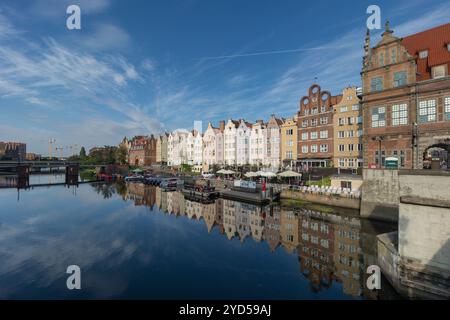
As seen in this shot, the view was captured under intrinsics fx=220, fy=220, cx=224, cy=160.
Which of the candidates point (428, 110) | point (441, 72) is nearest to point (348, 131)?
point (428, 110)

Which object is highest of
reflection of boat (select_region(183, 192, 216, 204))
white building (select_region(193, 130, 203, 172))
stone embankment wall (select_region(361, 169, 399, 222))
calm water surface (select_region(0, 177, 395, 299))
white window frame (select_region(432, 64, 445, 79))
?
white window frame (select_region(432, 64, 445, 79))

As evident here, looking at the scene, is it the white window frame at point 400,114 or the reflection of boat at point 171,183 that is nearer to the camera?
the white window frame at point 400,114

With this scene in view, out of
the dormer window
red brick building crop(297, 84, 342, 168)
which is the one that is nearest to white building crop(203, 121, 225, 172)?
red brick building crop(297, 84, 342, 168)

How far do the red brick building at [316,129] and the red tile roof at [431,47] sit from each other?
15827mm

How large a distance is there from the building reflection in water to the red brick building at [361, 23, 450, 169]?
10.8 metres

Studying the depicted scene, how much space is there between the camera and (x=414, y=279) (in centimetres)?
985

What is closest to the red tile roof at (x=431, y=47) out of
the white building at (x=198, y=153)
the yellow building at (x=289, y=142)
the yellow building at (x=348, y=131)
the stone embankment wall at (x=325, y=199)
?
the yellow building at (x=348, y=131)

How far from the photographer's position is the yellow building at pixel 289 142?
5059cm

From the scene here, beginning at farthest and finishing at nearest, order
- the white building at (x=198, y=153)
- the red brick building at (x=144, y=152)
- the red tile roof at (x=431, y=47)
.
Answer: the red brick building at (x=144, y=152), the white building at (x=198, y=153), the red tile roof at (x=431, y=47)

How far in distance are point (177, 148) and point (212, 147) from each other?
73.1ft

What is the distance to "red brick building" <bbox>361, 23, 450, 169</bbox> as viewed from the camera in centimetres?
2373

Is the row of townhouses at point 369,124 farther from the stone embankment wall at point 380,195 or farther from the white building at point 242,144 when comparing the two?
the stone embankment wall at point 380,195

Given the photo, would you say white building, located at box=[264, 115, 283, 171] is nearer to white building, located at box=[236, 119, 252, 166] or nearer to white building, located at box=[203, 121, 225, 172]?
white building, located at box=[236, 119, 252, 166]
